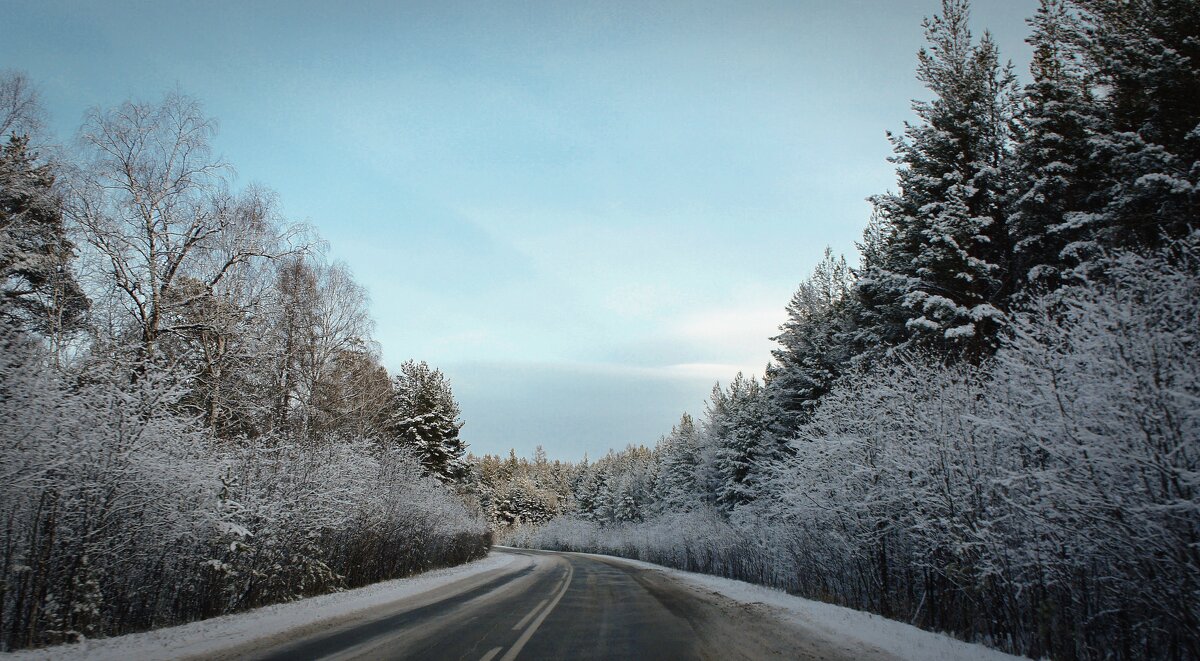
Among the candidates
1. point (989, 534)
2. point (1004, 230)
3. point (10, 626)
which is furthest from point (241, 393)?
point (1004, 230)

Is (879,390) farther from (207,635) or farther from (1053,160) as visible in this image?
(207,635)

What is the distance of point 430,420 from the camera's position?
44156 millimetres

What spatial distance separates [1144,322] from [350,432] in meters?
25.4

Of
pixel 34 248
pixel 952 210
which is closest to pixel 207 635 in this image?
pixel 34 248

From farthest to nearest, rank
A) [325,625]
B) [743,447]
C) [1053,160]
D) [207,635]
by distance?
[743,447], [1053,160], [325,625], [207,635]

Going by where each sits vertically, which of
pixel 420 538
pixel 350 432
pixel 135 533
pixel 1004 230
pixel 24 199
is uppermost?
pixel 1004 230

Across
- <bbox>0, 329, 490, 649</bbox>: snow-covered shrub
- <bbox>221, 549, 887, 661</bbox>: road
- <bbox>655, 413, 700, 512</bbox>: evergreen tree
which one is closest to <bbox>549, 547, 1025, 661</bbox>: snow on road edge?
<bbox>221, 549, 887, 661</bbox>: road

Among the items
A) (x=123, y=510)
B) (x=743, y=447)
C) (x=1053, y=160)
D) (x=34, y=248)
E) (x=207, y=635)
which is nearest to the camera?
(x=207, y=635)

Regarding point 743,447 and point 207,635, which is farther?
point 743,447

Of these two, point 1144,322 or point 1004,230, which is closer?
point 1144,322

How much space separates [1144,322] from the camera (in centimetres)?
691

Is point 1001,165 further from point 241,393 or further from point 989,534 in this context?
point 241,393

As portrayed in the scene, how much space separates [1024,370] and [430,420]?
41.0 meters

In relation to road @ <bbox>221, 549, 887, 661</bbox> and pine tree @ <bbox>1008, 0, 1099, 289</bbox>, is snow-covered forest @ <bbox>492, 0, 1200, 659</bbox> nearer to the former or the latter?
pine tree @ <bbox>1008, 0, 1099, 289</bbox>
